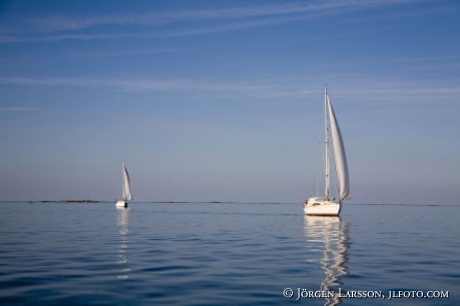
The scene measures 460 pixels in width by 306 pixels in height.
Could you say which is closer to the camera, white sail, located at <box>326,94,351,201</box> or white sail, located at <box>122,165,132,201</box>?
white sail, located at <box>326,94,351,201</box>

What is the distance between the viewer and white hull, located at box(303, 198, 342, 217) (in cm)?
6601

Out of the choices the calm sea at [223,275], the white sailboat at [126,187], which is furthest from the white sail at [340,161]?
the white sailboat at [126,187]

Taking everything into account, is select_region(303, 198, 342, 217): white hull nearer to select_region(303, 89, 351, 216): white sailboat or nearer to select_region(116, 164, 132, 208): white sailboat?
select_region(303, 89, 351, 216): white sailboat

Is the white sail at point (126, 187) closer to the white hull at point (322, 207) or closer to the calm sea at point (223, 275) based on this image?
the white hull at point (322, 207)

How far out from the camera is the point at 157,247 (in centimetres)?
2612

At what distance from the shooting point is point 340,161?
66625 mm

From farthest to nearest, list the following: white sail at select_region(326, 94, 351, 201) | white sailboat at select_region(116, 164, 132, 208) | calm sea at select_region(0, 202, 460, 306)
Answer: white sailboat at select_region(116, 164, 132, 208) → white sail at select_region(326, 94, 351, 201) → calm sea at select_region(0, 202, 460, 306)

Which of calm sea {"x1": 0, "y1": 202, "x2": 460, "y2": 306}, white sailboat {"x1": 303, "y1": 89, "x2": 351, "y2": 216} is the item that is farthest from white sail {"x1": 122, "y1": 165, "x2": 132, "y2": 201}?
calm sea {"x1": 0, "y1": 202, "x2": 460, "y2": 306}

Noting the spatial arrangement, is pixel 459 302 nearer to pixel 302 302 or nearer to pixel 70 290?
pixel 302 302

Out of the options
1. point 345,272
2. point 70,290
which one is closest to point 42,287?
point 70,290

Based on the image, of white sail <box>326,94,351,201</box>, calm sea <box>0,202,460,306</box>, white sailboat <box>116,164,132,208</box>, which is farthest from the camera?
white sailboat <box>116,164,132,208</box>

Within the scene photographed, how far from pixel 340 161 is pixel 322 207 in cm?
748

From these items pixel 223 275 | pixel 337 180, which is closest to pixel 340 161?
pixel 337 180

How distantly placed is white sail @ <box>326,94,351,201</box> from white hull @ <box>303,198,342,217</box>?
1539mm
